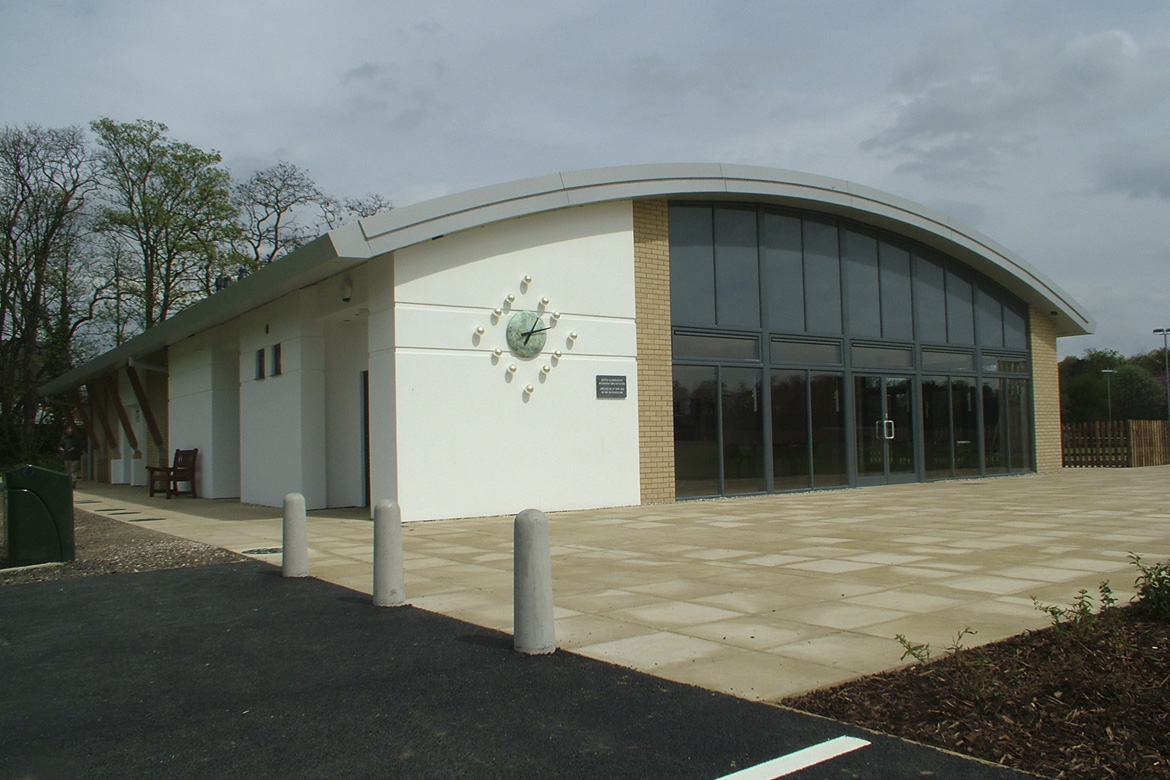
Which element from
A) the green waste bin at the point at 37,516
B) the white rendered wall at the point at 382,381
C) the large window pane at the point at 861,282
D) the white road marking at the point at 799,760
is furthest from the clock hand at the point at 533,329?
the white road marking at the point at 799,760

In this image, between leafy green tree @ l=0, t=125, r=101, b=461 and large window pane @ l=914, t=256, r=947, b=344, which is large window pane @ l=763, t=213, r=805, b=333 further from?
leafy green tree @ l=0, t=125, r=101, b=461

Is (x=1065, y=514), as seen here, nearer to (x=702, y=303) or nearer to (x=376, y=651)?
(x=702, y=303)

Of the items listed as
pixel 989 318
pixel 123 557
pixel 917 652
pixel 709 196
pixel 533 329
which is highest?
pixel 709 196

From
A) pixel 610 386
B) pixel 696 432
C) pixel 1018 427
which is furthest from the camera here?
pixel 1018 427

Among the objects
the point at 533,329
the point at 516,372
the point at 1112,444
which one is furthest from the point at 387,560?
the point at 1112,444

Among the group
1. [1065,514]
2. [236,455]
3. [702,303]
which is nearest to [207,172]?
[236,455]

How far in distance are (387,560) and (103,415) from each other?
27563 mm

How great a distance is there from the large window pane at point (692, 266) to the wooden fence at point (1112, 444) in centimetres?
1901

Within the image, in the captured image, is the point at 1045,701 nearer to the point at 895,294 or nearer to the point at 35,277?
the point at 895,294

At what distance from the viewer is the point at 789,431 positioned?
17391mm

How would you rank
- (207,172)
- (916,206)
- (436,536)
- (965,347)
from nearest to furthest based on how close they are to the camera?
(436,536), (916,206), (965,347), (207,172)

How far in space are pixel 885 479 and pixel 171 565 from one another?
14.6 m

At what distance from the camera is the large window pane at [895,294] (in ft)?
63.9

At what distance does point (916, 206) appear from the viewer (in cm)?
1903
